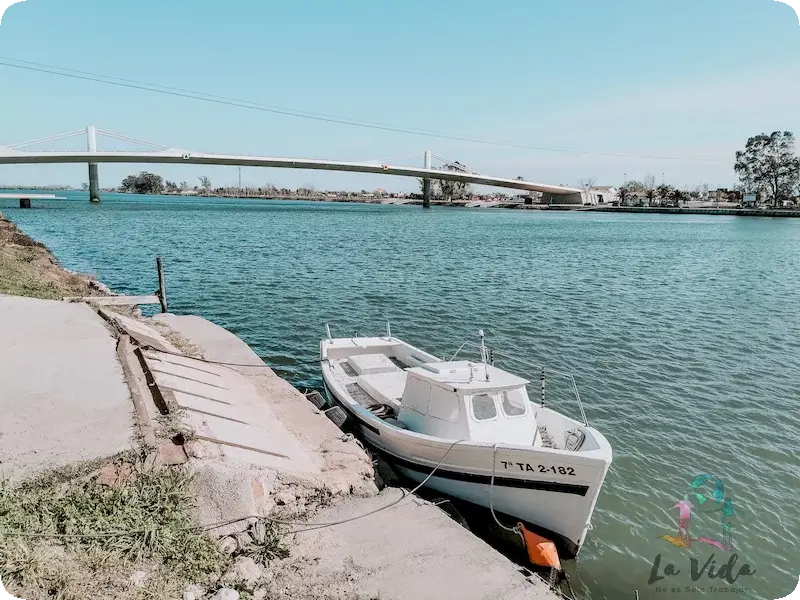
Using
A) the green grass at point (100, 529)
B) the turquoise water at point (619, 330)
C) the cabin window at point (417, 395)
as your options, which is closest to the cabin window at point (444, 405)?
the cabin window at point (417, 395)

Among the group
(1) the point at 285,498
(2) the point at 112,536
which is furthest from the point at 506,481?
(2) the point at 112,536

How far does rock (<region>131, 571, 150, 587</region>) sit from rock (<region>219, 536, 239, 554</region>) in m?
1.03

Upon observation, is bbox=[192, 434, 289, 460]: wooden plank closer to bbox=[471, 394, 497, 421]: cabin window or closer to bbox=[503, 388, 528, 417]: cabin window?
bbox=[471, 394, 497, 421]: cabin window

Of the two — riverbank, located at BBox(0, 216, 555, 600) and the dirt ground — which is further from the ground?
the dirt ground

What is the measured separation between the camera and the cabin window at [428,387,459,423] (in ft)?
35.2

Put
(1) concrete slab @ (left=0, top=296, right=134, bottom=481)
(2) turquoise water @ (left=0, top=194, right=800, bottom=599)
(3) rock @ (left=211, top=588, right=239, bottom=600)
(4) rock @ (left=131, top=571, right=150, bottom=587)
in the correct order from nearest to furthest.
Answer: (4) rock @ (left=131, top=571, right=150, bottom=587) < (3) rock @ (left=211, top=588, right=239, bottom=600) < (1) concrete slab @ (left=0, top=296, right=134, bottom=481) < (2) turquoise water @ (left=0, top=194, right=800, bottom=599)

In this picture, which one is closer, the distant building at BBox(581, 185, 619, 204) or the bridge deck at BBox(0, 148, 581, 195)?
the bridge deck at BBox(0, 148, 581, 195)

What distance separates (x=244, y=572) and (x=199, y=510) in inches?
48.3

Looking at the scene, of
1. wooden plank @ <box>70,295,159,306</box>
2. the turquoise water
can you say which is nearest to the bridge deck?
the turquoise water

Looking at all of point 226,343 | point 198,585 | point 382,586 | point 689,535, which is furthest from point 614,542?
point 226,343

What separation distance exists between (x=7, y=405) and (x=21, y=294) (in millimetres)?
12027

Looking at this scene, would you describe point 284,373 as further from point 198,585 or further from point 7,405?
point 198,585

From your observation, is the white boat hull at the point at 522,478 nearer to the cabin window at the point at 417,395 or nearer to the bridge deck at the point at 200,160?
the cabin window at the point at 417,395

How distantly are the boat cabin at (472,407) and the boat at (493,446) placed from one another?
0.8 inches
